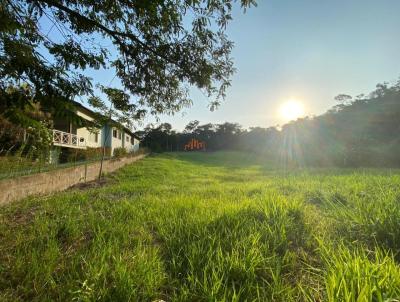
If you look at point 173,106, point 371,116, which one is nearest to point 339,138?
point 371,116

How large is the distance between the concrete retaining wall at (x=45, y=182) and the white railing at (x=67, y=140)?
4733mm

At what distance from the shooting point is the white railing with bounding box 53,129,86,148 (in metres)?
17.4

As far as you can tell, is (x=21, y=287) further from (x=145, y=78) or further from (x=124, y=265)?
(x=145, y=78)

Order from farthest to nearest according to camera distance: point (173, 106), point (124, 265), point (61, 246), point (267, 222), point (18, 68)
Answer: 1. point (173, 106)
2. point (267, 222)
3. point (61, 246)
4. point (18, 68)
5. point (124, 265)

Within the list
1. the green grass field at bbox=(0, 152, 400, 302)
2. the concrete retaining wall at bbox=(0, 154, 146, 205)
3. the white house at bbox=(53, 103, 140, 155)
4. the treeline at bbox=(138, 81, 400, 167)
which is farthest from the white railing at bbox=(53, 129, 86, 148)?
the green grass field at bbox=(0, 152, 400, 302)

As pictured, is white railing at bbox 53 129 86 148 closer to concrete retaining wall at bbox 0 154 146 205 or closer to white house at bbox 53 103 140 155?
white house at bbox 53 103 140 155

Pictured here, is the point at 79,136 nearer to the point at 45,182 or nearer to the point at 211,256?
the point at 45,182

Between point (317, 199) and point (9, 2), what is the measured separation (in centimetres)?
687

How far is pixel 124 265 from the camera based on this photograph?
2611 mm

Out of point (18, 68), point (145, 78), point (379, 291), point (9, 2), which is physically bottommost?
point (379, 291)

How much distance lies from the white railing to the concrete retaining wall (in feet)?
15.5

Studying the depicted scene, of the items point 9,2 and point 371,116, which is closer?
point 9,2

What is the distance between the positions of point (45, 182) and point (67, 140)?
1100 cm

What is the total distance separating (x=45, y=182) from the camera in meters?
9.22
